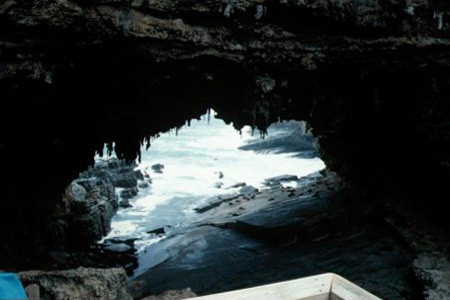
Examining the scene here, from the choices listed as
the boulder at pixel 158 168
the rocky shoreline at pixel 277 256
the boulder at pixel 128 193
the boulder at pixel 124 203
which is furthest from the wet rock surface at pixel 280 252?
the boulder at pixel 158 168

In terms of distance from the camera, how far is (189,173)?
31016 mm

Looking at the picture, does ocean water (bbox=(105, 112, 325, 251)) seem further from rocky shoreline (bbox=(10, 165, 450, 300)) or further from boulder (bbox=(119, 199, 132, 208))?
rocky shoreline (bbox=(10, 165, 450, 300))

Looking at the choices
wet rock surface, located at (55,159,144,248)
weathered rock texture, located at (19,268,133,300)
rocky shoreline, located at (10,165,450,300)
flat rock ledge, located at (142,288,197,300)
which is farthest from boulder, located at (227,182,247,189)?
weathered rock texture, located at (19,268,133,300)

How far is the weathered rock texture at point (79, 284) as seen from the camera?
4987 mm

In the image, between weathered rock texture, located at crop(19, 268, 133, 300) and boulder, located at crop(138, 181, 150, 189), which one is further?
boulder, located at crop(138, 181, 150, 189)

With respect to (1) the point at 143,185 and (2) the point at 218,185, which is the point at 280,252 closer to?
(2) the point at 218,185

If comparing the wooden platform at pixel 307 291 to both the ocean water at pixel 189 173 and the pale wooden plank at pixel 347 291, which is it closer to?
the pale wooden plank at pixel 347 291

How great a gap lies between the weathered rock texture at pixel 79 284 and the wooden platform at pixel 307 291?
4.34m

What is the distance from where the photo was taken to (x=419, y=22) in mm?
7547

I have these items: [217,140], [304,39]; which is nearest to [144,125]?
[304,39]

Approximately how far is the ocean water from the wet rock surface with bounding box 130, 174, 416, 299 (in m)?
3.21

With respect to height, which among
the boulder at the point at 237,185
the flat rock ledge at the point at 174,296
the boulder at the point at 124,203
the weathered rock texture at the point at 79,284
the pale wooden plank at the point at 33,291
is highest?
the pale wooden plank at the point at 33,291

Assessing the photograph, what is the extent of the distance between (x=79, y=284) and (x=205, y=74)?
4.95 m

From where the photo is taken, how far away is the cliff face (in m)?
6.70
